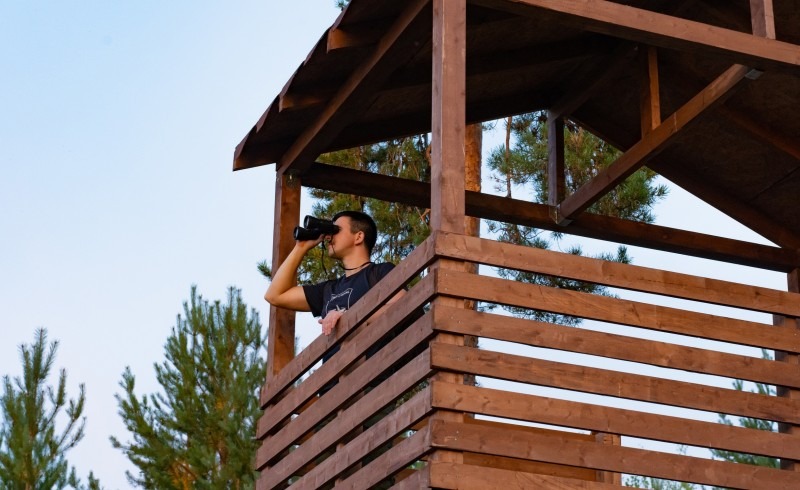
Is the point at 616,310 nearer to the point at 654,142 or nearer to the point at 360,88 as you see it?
the point at 654,142

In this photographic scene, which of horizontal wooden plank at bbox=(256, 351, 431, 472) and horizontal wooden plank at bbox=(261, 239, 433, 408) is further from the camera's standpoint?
horizontal wooden plank at bbox=(261, 239, 433, 408)

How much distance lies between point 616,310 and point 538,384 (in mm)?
574

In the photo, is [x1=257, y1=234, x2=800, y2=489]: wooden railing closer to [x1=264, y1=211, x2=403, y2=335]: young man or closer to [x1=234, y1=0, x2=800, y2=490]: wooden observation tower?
[x1=234, y1=0, x2=800, y2=490]: wooden observation tower

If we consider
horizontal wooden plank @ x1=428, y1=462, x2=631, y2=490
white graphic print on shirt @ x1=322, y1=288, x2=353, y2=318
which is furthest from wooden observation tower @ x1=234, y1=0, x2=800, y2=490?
white graphic print on shirt @ x1=322, y1=288, x2=353, y2=318

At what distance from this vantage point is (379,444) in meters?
6.67

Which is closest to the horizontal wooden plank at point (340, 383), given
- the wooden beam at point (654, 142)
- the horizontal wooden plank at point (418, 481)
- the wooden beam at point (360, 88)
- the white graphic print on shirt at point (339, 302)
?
the white graphic print on shirt at point (339, 302)

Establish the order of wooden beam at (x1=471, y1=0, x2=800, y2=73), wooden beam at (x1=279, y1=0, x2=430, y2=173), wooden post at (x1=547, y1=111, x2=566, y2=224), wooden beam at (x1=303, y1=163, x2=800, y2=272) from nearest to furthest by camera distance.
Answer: wooden beam at (x1=471, y1=0, x2=800, y2=73) < wooden beam at (x1=279, y1=0, x2=430, y2=173) < wooden beam at (x1=303, y1=163, x2=800, y2=272) < wooden post at (x1=547, y1=111, x2=566, y2=224)

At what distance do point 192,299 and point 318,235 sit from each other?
7853mm

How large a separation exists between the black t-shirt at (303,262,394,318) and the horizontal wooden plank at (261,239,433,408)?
30 centimetres

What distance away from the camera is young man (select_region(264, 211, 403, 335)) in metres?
7.88

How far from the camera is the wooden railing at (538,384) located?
20.5ft

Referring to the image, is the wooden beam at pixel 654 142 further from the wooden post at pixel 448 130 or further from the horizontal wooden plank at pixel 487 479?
the horizontal wooden plank at pixel 487 479

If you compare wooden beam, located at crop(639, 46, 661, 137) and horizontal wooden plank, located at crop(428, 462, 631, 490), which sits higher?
wooden beam, located at crop(639, 46, 661, 137)

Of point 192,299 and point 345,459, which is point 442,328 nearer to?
point 345,459
